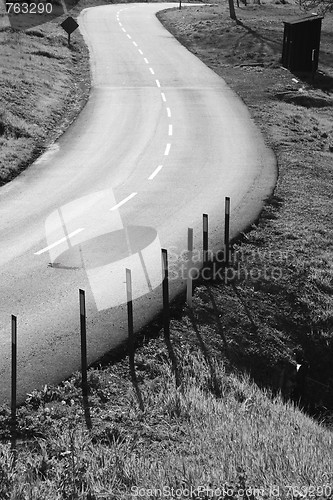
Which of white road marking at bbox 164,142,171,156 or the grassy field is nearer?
the grassy field

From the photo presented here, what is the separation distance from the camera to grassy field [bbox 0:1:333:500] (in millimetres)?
6984

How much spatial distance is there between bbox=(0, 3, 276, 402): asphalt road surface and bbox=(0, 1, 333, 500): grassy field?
1.75 feet

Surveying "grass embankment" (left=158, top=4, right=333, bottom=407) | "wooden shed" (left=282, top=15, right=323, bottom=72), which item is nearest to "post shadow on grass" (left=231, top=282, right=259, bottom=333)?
"grass embankment" (left=158, top=4, right=333, bottom=407)

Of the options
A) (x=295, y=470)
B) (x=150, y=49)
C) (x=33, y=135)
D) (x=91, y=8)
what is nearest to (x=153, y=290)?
(x=295, y=470)

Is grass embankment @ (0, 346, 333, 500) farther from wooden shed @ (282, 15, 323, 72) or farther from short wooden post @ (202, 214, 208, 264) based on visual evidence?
wooden shed @ (282, 15, 323, 72)

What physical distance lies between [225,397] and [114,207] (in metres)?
7.70

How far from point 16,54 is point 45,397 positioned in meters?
28.7

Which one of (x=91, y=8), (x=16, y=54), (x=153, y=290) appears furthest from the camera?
(x=91, y=8)

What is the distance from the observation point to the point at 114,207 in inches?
638

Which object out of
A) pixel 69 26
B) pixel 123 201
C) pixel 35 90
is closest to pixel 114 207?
pixel 123 201

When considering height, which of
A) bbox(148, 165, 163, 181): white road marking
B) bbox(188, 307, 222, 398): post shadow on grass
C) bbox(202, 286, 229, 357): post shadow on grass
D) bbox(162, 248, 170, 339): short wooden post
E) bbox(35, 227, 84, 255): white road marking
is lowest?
bbox(148, 165, 163, 181): white road marking

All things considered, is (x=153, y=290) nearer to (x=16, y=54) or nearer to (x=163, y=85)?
(x=163, y=85)

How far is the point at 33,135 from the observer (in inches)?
899

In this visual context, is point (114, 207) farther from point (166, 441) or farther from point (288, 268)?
point (166, 441)
